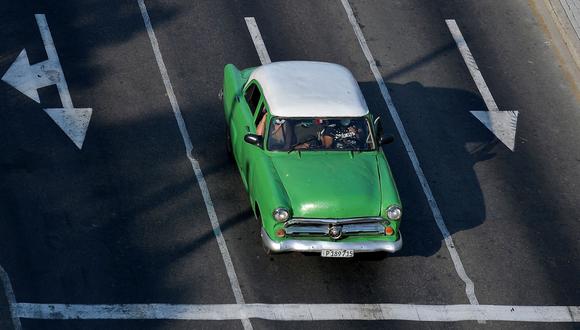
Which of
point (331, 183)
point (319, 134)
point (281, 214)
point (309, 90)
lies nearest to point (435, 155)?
point (309, 90)

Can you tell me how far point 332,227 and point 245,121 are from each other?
2.73 metres

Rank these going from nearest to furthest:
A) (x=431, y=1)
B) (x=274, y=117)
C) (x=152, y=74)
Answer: (x=274, y=117) → (x=152, y=74) → (x=431, y=1)

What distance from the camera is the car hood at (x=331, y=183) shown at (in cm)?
1484

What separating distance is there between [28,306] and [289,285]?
3533mm

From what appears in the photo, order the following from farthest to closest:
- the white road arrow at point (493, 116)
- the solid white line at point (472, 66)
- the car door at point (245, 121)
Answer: the solid white line at point (472, 66) → the white road arrow at point (493, 116) → the car door at point (245, 121)

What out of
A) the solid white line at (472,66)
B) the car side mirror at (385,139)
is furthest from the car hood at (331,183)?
the solid white line at (472,66)

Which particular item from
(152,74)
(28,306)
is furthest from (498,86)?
(28,306)

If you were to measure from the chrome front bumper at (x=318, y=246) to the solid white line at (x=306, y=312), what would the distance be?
→ 78 cm

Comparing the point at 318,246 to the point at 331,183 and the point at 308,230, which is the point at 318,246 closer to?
the point at 308,230

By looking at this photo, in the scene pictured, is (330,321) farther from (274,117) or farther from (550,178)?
(550,178)

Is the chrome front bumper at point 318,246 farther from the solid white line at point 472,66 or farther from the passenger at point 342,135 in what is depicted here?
the solid white line at point 472,66

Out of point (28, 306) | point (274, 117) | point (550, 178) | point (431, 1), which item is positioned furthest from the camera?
point (431, 1)

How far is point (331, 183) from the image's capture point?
15133 mm

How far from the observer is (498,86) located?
2031 cm
